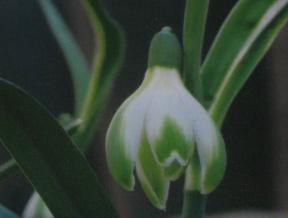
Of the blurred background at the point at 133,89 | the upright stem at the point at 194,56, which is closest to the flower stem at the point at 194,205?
the upright stem at the point at 194,56

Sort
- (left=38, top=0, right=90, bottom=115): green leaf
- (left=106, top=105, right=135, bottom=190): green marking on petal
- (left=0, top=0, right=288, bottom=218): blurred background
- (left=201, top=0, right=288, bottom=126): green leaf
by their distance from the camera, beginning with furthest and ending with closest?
(left=0, top=0, right=288, bottom=218): blurred background
(left=38, top=0, right=90, bottom=115): green leaf
(left=201, top=0, right=288, bottom=126): green leaf
(left=106, top=105, right=135, bottom=190): green marking on petal

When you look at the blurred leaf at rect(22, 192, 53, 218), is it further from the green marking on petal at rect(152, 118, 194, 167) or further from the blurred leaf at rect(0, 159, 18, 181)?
the green marking on petal at rect(152, 118, 194, 167)

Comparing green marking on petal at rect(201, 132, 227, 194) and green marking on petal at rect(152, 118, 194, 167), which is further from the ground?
green marking on petal at rect(152, 118, 194, 167)

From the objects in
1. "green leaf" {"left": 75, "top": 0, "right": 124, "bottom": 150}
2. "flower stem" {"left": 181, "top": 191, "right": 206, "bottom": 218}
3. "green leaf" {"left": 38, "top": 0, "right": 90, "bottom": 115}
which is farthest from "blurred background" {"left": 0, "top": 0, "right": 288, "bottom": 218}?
"flower stem" {"left": 181, "top": 191, "right": 206, "bottom": 218}

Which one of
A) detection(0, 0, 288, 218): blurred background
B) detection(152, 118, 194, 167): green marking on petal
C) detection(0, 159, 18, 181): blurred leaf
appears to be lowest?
detection(0, 0, 288, 218): blurred background

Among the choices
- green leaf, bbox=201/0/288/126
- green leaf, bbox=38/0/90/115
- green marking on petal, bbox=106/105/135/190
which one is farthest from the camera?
green leaf, bbox=38/0/90/115

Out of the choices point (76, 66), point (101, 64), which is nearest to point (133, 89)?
point (76, 66)
